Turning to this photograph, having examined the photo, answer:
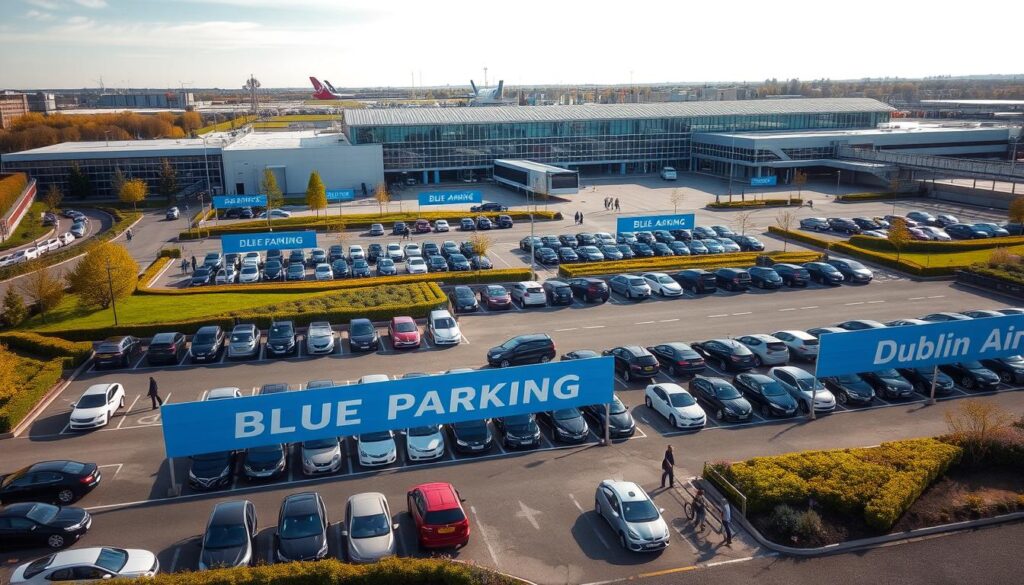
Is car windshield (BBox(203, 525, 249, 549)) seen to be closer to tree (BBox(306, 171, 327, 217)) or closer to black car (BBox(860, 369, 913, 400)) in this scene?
black car (BBox(860, 369, 913, 400))

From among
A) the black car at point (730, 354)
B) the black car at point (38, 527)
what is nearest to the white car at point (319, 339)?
the black car at point (38, 527)

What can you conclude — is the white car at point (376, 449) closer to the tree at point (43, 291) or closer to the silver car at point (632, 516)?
the silver car at point (632, 516)

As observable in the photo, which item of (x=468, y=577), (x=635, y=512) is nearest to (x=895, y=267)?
(x=635, y=512)

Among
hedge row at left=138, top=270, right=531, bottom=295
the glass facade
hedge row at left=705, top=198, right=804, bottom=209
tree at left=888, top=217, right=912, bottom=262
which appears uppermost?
the glass facade

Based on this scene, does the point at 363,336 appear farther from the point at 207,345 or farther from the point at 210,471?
→ the point at 210,471

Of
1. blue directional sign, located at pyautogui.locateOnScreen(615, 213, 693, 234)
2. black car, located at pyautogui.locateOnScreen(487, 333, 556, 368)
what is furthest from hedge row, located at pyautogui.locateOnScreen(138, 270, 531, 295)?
black car, located at pyautogui.locateOnScreen(487, 333, 556, 368)

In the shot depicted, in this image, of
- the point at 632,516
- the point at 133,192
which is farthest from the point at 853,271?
the point at 133,192
